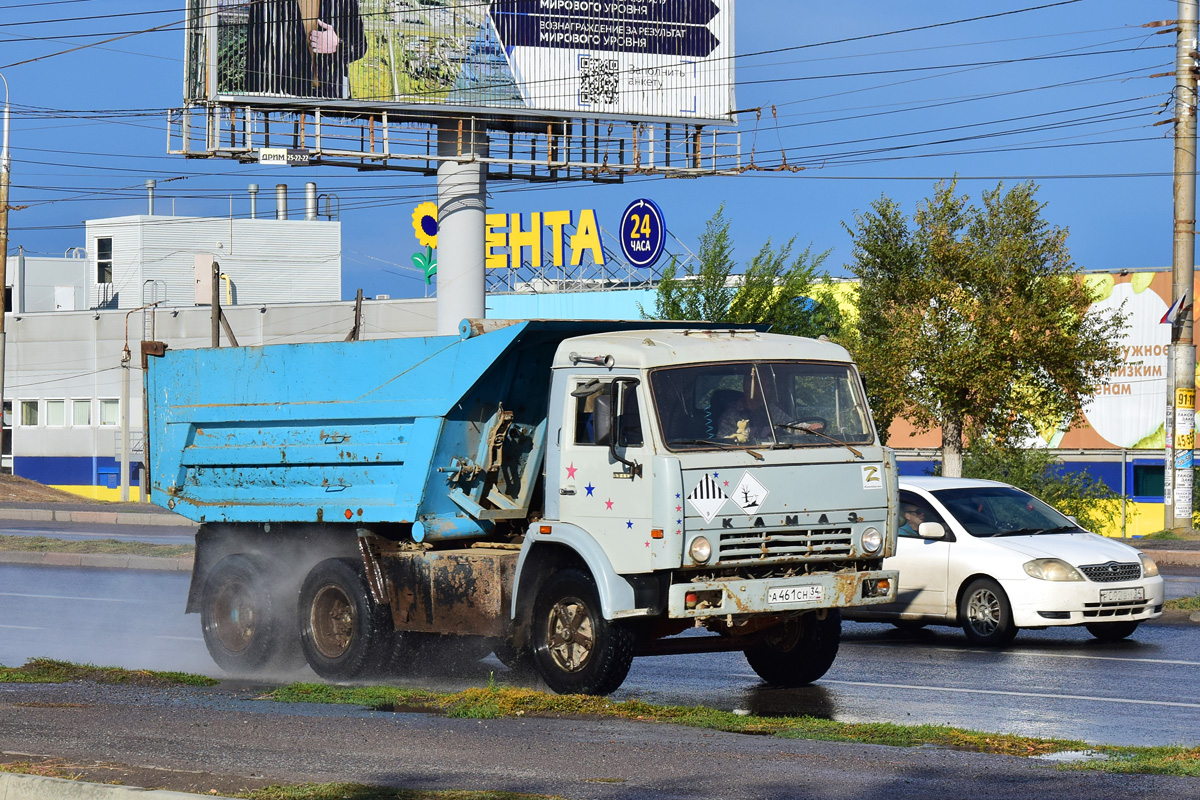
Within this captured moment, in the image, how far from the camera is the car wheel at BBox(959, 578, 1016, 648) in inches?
560

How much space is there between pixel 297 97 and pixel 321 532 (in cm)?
2694

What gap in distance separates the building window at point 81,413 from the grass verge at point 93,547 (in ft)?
150

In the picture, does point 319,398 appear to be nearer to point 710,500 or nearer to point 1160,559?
point 710,500

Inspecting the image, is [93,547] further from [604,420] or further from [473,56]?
[604,420]

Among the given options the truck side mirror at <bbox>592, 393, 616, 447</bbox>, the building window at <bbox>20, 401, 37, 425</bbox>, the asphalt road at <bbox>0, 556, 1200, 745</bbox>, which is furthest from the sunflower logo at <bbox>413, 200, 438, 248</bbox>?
the truck side mirror at <bbox>592, 393, 616, 447</bbox>

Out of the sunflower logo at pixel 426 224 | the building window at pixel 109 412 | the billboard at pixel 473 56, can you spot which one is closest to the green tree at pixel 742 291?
the billboard at pixel 473 56

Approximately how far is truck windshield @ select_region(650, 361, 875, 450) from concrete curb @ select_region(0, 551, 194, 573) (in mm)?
15017

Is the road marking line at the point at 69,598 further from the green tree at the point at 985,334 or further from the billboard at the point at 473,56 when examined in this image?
the billboard at the point at 473,56

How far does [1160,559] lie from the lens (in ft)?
78.1

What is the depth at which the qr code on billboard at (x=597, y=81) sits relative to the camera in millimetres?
40875

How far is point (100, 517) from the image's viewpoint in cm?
3991

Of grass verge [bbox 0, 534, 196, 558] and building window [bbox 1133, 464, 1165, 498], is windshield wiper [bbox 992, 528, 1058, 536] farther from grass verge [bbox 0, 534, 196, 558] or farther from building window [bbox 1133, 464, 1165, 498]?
building window [bbox 1133, 464, 1165, 498]

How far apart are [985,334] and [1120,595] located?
1430 centimetres

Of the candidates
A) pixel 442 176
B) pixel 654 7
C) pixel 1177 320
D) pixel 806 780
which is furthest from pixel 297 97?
pixel 806 780
